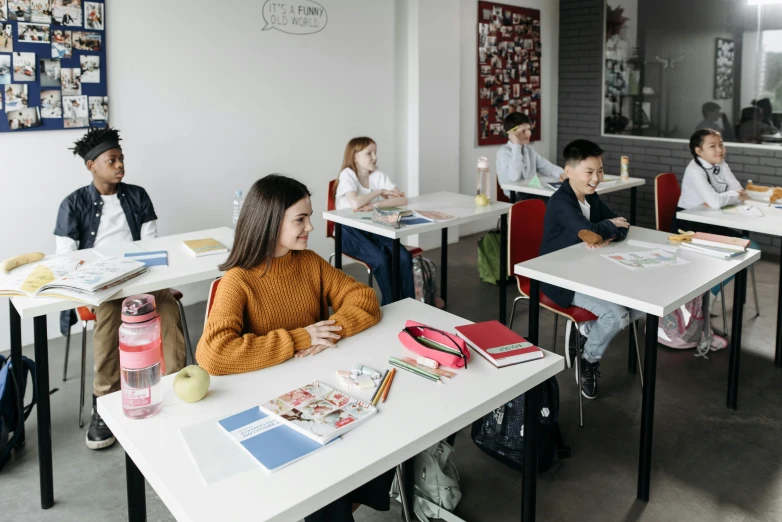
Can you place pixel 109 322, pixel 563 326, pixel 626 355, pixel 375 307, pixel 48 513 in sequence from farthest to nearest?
pixel 563 326 < pixel 626 355 < pixel 109 322 < pixel 48 513 < pixel 375 307

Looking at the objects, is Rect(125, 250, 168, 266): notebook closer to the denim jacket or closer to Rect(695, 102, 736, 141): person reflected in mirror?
the denim jacket

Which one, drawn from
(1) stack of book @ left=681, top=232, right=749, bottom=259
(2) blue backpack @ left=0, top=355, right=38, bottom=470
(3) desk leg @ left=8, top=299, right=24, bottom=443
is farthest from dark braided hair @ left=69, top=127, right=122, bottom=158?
(1) stack of book @ left=681, top=232, right=749, bottom=259

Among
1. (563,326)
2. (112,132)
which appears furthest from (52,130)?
(563,326)

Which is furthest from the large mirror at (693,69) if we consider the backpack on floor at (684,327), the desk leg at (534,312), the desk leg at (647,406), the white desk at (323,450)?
the white desk at (323,450)

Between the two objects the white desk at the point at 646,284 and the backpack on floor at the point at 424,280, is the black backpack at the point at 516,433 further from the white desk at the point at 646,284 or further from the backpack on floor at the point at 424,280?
the backpack on floor at the point at 424,280

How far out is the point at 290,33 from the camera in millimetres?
4789

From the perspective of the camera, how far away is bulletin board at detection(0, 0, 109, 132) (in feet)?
11.8

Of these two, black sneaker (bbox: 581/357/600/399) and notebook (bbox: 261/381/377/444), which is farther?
black sneaker (bbox: 581/357/600/399)

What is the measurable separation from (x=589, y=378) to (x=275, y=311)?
68.0 inches

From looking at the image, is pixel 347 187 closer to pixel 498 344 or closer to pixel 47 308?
pixel 47 308

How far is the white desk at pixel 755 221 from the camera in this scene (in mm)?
3416

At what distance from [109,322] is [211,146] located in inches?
76.4

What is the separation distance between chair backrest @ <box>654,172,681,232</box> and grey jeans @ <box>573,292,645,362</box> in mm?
1314

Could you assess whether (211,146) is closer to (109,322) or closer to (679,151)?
(109,322)
